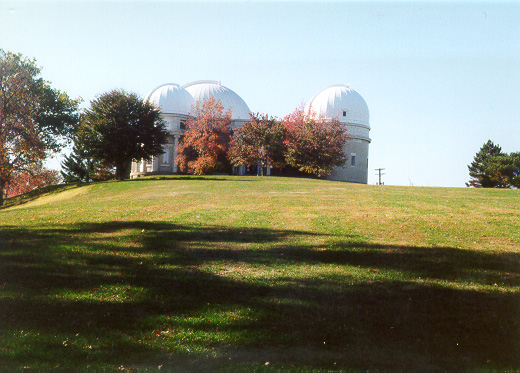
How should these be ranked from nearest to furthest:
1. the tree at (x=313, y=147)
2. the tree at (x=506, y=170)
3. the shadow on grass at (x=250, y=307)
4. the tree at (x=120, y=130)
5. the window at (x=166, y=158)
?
the shadow on grass at (x=250, y=307) < the tree at (x=120, y=130) < the tree at (x=506, y=170) < the tree at (x=313, y=147) < the window at (x=166, y=158)

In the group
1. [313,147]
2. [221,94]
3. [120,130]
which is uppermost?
[221,94]

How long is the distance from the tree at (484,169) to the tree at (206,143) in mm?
26880

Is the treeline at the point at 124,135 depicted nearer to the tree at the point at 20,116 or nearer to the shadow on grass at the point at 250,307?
the tree at the point at 20,116

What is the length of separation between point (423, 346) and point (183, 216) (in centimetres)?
1148

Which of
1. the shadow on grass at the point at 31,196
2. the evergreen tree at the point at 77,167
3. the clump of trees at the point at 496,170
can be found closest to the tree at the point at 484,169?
the clump of trees at the point at 496,170

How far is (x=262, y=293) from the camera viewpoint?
8.55 meters

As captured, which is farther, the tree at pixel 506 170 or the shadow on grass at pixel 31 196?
the tree at pixel 506 170

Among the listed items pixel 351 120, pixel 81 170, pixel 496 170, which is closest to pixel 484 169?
pixel 496 170

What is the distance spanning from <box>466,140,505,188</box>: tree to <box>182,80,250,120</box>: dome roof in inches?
1080

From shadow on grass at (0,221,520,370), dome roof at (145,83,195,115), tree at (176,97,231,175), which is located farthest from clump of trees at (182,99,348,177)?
shadow on grass at (0,221,520,370)

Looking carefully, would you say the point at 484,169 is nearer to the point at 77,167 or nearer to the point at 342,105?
the point at 342,105

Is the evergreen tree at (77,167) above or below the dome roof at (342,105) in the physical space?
below

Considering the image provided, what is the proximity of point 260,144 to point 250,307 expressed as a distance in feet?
129

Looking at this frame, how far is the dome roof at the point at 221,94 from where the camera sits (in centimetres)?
5730
